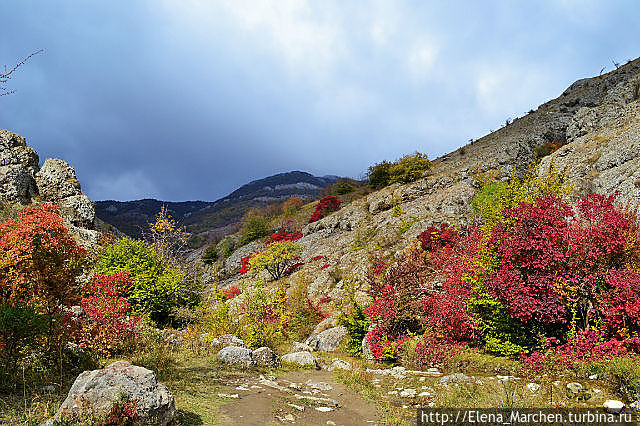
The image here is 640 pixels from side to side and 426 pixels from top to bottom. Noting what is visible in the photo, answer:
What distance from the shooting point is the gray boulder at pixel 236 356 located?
9.13 metres

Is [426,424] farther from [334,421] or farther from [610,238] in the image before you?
[610,238]

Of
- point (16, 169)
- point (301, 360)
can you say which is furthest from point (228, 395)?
point (16, 169)

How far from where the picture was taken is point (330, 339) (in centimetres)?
1343

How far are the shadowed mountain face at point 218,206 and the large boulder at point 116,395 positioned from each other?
248ft

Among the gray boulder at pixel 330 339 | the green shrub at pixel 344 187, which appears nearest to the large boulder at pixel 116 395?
the gray boulder at pixel 330 339

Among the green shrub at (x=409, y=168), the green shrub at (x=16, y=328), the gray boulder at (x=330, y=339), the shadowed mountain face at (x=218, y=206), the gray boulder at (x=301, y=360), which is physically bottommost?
the gray boulder at (x=330, y=339)

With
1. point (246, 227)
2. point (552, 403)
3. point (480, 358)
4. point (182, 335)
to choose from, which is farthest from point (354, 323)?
point (246, 227)

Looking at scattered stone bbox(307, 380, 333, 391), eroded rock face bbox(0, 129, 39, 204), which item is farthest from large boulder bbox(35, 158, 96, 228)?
scattered stone bbox(307, 380, 333, 391)

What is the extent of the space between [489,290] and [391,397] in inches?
154

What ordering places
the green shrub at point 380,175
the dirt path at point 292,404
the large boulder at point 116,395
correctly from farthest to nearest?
the green shrub at point 380,175 → the dirt path at point 292,404 → the large boulder at point 116,395

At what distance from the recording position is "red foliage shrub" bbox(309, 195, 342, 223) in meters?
40.4

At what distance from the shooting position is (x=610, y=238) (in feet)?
24.7

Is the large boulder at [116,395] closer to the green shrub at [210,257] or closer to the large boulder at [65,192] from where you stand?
the large boulder at [65,192]

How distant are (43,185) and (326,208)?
2815 cm
